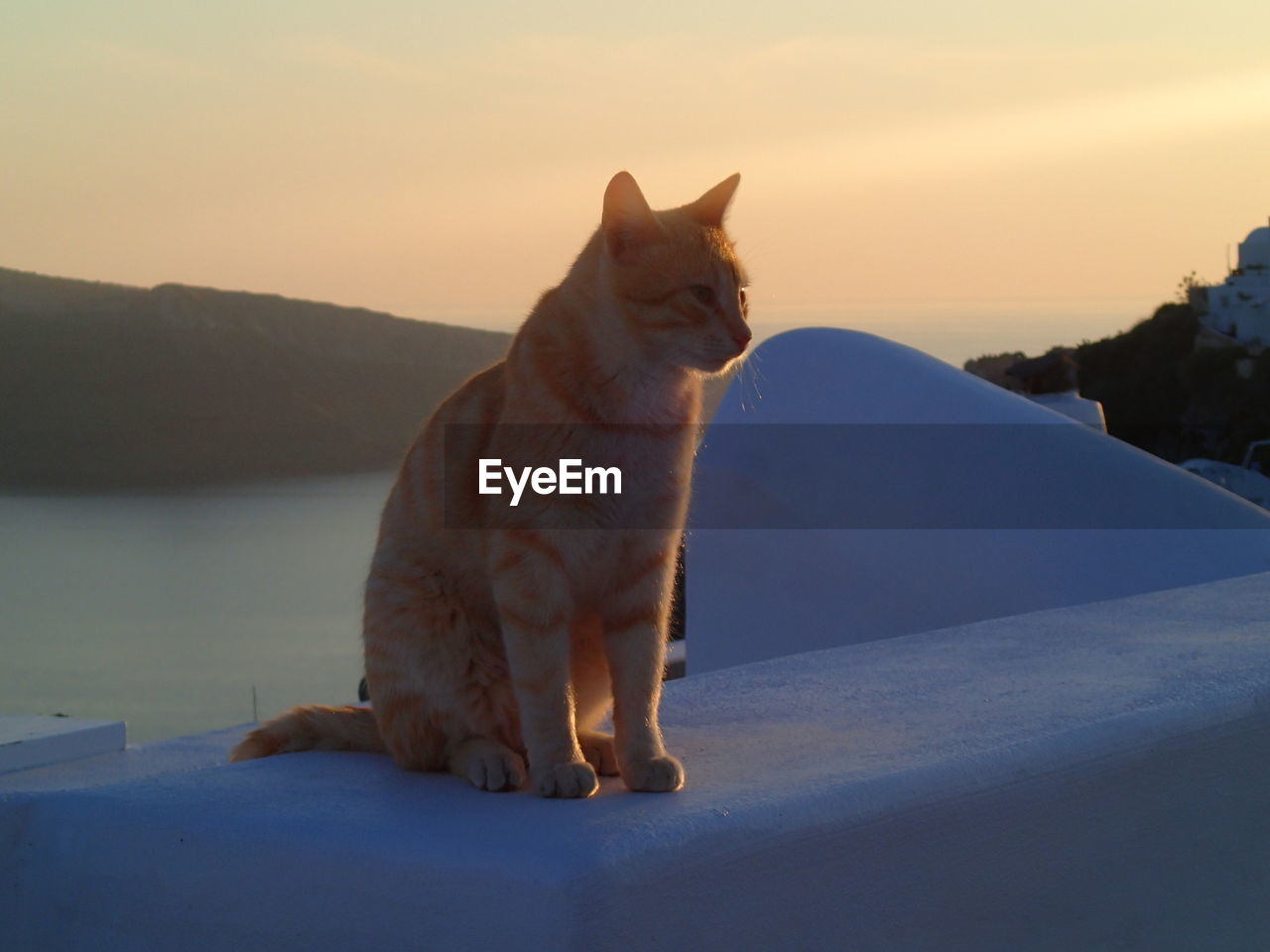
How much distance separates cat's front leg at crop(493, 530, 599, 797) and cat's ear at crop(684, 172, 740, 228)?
0.70 meters

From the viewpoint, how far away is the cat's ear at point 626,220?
2.10 meters

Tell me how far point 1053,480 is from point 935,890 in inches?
224

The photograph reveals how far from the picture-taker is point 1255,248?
31812 mm

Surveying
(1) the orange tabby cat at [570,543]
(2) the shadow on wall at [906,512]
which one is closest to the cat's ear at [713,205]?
(1) the orange tabby cat at [570,543]

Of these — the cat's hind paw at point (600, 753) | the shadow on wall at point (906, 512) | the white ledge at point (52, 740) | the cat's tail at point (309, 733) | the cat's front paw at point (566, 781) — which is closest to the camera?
the cat's front paw at point (566, 781)

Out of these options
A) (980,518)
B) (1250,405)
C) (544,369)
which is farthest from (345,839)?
(1250,405)

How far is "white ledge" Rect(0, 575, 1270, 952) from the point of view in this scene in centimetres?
156

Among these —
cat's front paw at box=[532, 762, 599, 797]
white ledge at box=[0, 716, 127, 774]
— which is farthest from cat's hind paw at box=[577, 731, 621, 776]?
white ledge at box=[0, 716, 127, 774]

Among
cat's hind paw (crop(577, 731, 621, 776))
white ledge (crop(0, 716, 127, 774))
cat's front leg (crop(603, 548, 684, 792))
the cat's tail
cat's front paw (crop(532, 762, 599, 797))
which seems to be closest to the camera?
cat's front paw (crop(532, 762, 599, 797))

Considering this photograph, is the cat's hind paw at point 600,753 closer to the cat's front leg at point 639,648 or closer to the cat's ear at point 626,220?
the cat's front leg at point 639,648

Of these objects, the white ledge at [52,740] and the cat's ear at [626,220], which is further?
the white ledge at [52,740]

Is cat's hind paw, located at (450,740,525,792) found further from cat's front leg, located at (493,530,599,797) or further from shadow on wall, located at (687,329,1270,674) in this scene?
shadow on wall, located at (687,329,1270,674)

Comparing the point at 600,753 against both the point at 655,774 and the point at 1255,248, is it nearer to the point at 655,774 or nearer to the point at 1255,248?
the point at 655,774

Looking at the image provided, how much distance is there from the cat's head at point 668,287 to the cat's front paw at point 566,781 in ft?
2.28
